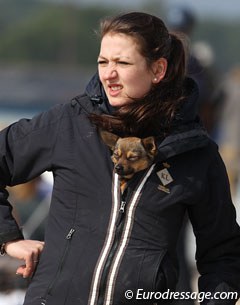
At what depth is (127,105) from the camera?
294cm

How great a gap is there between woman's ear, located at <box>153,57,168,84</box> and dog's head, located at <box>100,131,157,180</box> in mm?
245

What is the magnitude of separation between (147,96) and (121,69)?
14 cm

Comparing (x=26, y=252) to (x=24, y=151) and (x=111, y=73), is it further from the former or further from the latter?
(x=111, y=73)

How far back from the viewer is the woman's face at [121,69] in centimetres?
292

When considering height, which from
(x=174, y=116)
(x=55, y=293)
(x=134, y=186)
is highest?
(x=174, y=116)

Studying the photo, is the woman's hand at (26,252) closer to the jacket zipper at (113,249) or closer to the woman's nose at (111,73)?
the jacket zipper at (113,249)

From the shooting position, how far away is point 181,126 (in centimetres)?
296

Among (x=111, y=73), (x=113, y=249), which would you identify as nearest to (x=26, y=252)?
(x=113, y=249)

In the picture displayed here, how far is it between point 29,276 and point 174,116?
716 mm

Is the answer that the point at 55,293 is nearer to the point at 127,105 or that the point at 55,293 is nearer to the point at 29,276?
the point at 29,276

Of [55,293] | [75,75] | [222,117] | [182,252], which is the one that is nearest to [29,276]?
[55,293]

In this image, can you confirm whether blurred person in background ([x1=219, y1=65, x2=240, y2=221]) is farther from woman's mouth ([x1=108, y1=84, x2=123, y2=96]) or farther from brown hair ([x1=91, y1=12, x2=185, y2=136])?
woman's mouth ([x1=108, y1=84, x2=123, y2=96])

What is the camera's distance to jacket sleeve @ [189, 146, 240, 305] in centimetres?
299

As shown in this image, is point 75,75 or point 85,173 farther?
point 75,75
